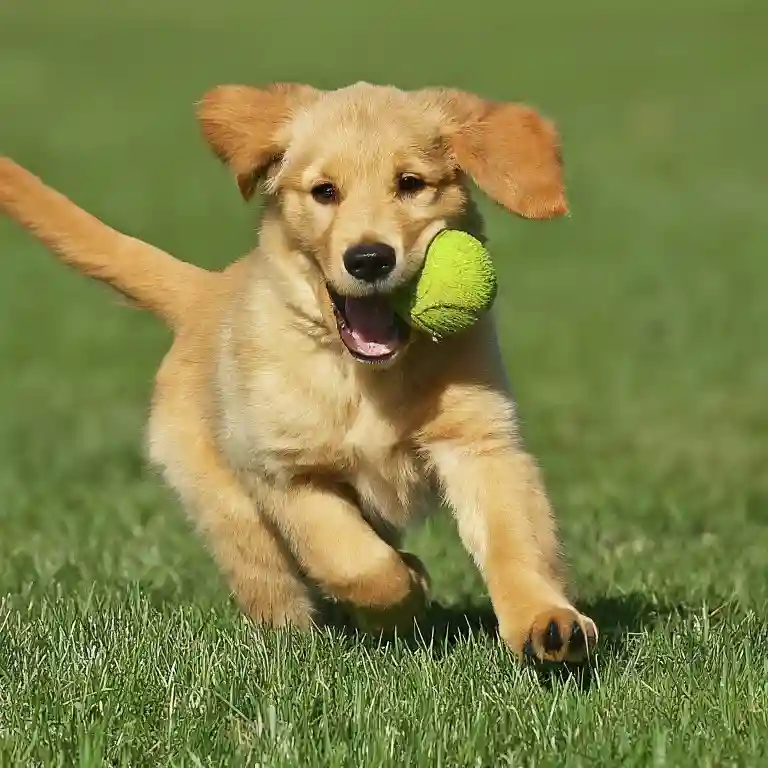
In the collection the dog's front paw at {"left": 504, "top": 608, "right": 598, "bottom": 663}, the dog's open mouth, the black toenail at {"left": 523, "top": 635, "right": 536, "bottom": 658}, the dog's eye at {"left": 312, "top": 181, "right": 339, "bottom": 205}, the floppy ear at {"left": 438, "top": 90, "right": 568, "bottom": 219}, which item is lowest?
the black toenail at {"left": 523, "top": 635, "right": 536, "bottom": 658}

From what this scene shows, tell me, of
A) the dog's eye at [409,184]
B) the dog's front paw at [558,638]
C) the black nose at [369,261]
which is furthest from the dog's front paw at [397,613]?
the dog's eye at [409,184]

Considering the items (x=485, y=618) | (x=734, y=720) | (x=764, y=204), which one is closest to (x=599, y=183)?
(x=764, y=204)

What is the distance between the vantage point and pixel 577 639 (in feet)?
11.0

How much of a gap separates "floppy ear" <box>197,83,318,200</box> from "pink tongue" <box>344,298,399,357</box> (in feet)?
1.65

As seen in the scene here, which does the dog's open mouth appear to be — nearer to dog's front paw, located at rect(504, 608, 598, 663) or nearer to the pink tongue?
the pink tongue

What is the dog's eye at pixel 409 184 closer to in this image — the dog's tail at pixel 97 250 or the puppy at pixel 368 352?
the puppy at pixel 368 352

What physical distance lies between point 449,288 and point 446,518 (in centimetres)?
152

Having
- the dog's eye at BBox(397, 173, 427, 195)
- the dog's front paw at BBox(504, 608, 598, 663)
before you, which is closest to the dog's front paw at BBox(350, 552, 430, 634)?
the dog's front paw at BBox(504, 608, 598, 663)

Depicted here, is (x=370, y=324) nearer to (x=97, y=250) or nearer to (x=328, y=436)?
(x=328, y=436)

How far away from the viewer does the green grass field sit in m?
3.09

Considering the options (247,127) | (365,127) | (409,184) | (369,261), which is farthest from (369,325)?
(247,127)

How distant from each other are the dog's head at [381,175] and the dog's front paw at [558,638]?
78 cm

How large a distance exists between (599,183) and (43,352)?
30.0ft

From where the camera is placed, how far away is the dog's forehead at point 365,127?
3.92m
